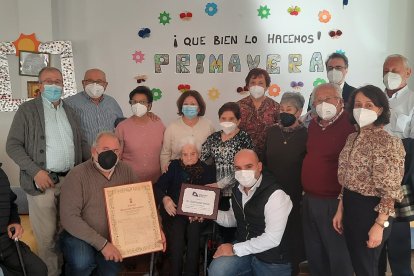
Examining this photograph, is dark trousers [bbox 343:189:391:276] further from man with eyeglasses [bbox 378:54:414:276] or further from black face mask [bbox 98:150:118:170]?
black face mask [bbox 98:150:118:170]

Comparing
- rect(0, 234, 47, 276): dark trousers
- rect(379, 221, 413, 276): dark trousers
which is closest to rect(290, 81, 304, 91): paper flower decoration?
rect(379, 221, 413, 276): dark trousers

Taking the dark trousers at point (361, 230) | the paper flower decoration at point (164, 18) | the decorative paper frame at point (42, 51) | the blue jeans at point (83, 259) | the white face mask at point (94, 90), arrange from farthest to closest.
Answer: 1. the paper flower decoration at point (164, 18)
2. the decorative paper frame at point (42, 51)
3. the white face mask at point (94, 90)
4. the blue jeans at point (83, 259)
5. the dark trousers at point (361, 230)

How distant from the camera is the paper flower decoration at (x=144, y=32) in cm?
471

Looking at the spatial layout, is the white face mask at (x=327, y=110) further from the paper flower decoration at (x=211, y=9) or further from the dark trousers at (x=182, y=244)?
the paper flower decoration at (x=211, y=9)

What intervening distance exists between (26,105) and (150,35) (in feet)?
7.13

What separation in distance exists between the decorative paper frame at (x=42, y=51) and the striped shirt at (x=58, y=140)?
170cm

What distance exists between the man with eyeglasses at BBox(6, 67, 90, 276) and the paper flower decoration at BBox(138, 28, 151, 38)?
192cm

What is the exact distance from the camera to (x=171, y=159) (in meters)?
3.28

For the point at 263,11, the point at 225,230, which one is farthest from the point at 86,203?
the point at 263,11

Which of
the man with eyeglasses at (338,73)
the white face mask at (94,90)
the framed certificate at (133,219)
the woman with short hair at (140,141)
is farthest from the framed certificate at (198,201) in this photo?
the white face mask at (94,90)

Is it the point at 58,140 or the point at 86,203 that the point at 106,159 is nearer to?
the point at 86,203

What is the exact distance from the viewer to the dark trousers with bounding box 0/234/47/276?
2486 mm

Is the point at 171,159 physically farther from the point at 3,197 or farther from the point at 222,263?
the point at 3,197

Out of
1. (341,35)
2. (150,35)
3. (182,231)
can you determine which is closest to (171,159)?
(182,231)
